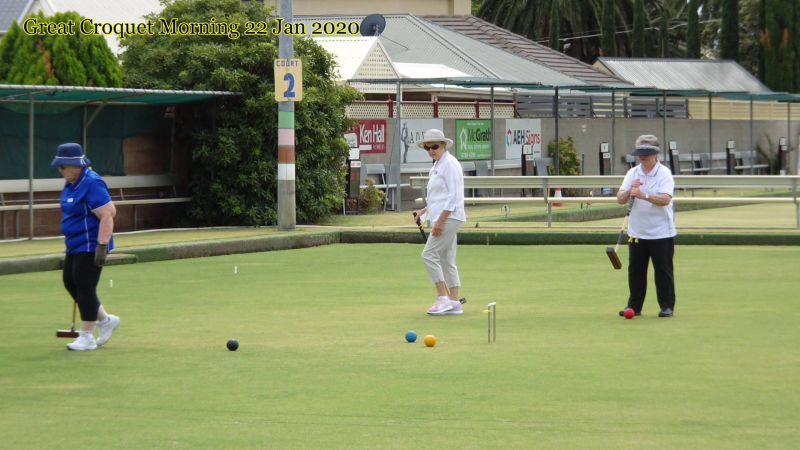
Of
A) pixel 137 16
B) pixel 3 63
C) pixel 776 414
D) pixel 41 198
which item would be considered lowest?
pixel 776 414

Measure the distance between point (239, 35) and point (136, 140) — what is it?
2.46 meters

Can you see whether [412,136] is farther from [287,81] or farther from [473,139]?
→ [287,81]

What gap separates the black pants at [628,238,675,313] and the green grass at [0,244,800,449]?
0.18 m

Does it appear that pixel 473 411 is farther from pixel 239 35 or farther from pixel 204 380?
pixel 239 35

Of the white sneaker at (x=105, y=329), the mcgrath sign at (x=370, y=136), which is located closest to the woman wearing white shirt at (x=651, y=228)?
the white sneaker at (x=105, y=329)

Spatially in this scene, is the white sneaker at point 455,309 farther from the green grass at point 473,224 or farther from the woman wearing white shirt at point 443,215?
the green grass at point 473,224

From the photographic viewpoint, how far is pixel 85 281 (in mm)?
8750

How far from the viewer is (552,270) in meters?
14.4

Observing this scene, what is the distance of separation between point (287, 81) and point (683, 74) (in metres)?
30.6

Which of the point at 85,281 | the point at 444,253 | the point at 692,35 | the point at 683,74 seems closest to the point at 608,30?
the point at 692,35

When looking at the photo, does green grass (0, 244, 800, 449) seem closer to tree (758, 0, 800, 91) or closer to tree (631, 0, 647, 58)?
tree (758, 0, 800, 91)

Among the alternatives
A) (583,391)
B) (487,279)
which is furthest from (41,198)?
(583,391)

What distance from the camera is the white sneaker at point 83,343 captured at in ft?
28.6

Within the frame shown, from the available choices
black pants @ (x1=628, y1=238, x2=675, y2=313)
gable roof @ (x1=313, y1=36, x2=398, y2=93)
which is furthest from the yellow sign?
gable roof @ (x1=313, y1=36, x2=398, y2=93)
